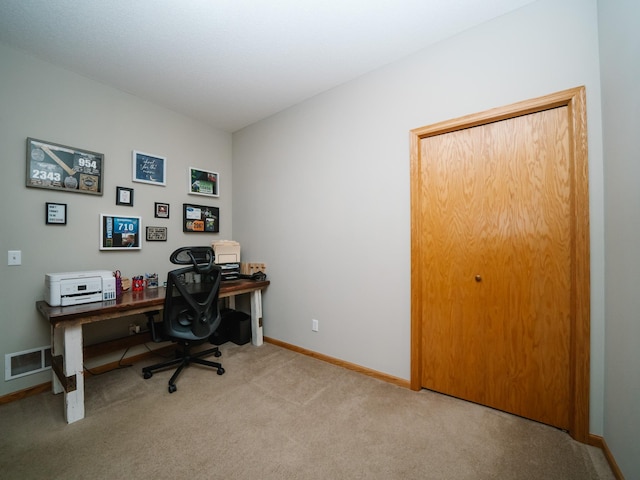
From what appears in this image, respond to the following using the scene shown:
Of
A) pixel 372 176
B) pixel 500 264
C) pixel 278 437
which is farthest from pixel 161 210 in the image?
pixel 500 264

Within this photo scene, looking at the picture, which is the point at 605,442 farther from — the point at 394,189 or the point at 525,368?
the point at 394,189

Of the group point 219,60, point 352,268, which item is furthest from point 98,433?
point 219,60

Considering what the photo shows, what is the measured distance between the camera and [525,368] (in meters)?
1.71

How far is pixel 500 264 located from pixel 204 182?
11.0 feet

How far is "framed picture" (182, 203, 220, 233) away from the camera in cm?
315

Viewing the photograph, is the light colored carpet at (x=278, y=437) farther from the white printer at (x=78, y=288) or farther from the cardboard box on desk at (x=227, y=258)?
the cardboard box on desk at (x=227, y=258)

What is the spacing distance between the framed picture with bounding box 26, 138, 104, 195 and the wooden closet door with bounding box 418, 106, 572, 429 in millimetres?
3052

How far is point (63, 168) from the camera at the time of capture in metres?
2.25

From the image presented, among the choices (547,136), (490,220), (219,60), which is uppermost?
(219,60)

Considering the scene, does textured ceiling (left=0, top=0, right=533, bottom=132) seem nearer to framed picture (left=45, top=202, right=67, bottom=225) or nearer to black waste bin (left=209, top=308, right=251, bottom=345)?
framed picture (left=45, top=202, right=67, bottom=225)

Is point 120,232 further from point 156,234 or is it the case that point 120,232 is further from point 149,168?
point 149,168

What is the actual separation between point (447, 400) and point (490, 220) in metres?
1.42

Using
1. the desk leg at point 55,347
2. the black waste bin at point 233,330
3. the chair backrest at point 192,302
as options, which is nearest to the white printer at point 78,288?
the desk leg at point 55,347

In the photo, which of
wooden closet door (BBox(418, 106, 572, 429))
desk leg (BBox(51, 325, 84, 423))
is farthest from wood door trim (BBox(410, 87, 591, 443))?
desk leg (BBox(51, 325, 84, 423))
